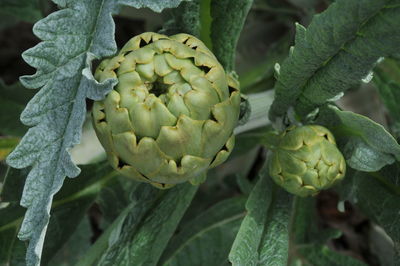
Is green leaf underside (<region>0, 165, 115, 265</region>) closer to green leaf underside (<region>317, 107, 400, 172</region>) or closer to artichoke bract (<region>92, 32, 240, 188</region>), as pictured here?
artichoke bract (<region>92, 32, 240, 188</region>)

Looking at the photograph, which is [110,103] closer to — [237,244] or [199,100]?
[199,100]

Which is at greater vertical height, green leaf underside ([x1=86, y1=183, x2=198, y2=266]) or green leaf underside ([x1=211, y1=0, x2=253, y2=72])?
green leaf underside ([x1=211, y1=0, x2=253, y2=72])

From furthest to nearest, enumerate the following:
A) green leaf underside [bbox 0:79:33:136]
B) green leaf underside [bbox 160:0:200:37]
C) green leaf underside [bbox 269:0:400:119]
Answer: green leaf underside [bbox 0:79:33:136] → green leaf underside [bbox 160:0:200:37] → green leaf underside [bbox 269:0:400:119]

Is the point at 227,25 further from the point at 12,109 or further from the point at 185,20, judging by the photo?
the point at 12,109

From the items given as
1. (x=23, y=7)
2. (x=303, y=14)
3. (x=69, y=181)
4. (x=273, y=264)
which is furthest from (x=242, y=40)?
(x=273, y=264)

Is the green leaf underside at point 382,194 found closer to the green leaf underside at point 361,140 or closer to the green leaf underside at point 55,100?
the green leaf underside at point 361,140

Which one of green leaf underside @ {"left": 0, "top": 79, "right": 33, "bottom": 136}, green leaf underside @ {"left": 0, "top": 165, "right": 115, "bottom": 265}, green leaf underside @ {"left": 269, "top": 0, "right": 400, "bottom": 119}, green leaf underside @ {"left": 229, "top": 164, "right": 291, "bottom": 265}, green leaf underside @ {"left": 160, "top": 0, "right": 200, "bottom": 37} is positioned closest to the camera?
green leaf underside @ {"left": 269, "top": 0, "right": 400, "bottom": 119}

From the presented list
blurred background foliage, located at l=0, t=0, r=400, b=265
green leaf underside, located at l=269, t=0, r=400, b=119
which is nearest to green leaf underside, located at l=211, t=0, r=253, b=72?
blurred background foliage, located at l=0, t=0, r=400, b=265

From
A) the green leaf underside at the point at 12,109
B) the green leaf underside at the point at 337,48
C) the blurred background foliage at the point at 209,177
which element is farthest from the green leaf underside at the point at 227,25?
the green leaf underside at the point at 12,109

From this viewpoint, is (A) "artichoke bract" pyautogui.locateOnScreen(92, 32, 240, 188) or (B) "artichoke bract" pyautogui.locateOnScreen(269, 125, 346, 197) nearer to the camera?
(A) "artichoke bract" pyautogui.locateOnScreen(92, 32, 240, 188)
